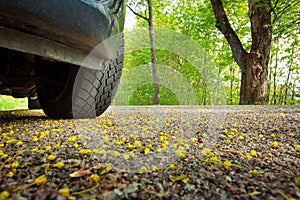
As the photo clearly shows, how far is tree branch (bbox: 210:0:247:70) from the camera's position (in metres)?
6.11

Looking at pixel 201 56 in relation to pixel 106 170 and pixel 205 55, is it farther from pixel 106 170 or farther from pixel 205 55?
pixel 106 170

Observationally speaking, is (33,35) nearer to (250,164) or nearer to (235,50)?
(250,164)

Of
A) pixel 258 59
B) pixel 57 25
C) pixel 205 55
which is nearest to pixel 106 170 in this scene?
pixel 57 25

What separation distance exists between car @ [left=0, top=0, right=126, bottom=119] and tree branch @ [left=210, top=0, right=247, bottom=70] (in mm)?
5079

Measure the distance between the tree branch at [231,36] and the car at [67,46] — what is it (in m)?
5.08

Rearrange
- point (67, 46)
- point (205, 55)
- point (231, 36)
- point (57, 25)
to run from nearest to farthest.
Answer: point (57, 25), point (67, 46), point (231, 36), point (205, 55)

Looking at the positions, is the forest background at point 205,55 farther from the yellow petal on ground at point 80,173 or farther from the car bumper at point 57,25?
the yellow petal on ground at point 80,173

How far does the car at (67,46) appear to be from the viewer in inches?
39.3

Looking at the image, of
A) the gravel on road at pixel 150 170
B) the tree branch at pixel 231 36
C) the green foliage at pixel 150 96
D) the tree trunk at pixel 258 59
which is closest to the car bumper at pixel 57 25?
the gravel on road at pixel 150 170

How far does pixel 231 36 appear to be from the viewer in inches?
247

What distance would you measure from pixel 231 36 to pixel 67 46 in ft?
19.6

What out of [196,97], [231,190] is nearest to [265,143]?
[231,190]

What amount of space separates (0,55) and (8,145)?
1013 mm

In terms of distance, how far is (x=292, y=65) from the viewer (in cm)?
1054
